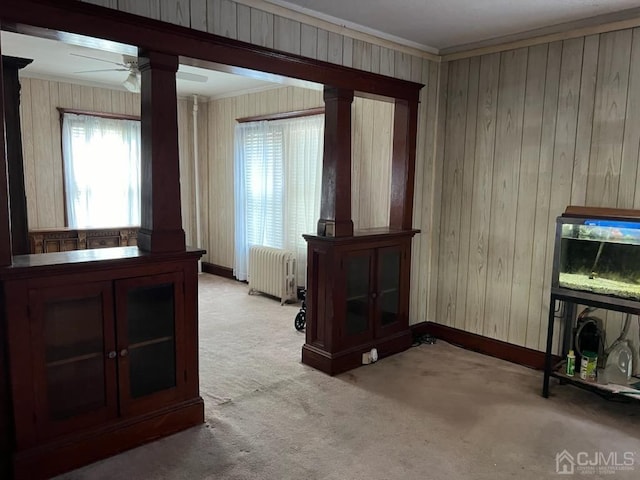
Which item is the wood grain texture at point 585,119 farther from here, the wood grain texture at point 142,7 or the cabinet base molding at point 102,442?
the cabinet base molding at point 102,442

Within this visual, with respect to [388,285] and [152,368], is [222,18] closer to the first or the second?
[152,368]

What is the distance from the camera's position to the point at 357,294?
3.69 m

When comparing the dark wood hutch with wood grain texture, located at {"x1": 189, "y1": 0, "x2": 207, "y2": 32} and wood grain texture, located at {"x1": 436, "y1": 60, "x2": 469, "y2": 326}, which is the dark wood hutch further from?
wood grain texture, located at {"x1": 436, "y1": 60, "x2": 469, "y2": 326}

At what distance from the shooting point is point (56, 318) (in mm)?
2264

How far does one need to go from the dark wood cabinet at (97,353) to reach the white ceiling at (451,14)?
1886mm

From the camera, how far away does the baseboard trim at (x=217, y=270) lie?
266 inches

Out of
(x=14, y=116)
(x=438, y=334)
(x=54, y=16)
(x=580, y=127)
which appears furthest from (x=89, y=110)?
(x=580, y=127)

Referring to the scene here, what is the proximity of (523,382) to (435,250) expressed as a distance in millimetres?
1376

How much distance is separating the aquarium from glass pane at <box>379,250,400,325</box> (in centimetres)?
126

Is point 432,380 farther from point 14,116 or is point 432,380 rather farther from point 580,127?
point 14,116

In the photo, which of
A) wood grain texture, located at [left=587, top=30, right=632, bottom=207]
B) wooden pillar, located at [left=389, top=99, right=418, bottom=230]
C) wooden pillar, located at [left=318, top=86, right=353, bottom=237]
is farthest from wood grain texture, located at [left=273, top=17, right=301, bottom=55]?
wood grain texture, located at [left=587, top=30, right=632, bottom=207]

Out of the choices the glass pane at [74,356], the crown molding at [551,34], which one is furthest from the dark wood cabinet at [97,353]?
the crown molding at [551,34]

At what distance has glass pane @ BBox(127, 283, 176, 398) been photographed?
8.25ft

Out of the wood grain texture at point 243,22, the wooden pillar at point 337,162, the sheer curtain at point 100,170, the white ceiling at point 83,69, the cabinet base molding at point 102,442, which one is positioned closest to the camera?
the cabinet base molding at point 102,442
